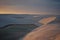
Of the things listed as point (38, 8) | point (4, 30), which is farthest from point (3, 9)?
point (38, 8)

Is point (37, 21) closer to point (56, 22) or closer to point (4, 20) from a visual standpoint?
point (56, 22)

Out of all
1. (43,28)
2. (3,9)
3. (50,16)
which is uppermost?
(3,9)

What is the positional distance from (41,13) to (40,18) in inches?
2.4

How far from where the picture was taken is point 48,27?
48.4 inches

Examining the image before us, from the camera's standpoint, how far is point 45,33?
1.19m

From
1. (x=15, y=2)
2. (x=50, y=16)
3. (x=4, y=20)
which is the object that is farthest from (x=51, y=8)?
(x=4, y=20)

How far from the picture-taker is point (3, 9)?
52.6 inches

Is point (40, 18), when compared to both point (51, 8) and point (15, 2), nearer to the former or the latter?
point (51, 8)

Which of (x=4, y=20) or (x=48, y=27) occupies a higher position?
(x=4, y=20)

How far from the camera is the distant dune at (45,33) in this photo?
1157 mm

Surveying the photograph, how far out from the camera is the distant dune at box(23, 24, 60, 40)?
116cm

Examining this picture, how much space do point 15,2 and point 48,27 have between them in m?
0.46

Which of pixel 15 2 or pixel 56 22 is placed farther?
pixel 15 2

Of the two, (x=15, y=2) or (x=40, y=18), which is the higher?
(x=15, y=2)
